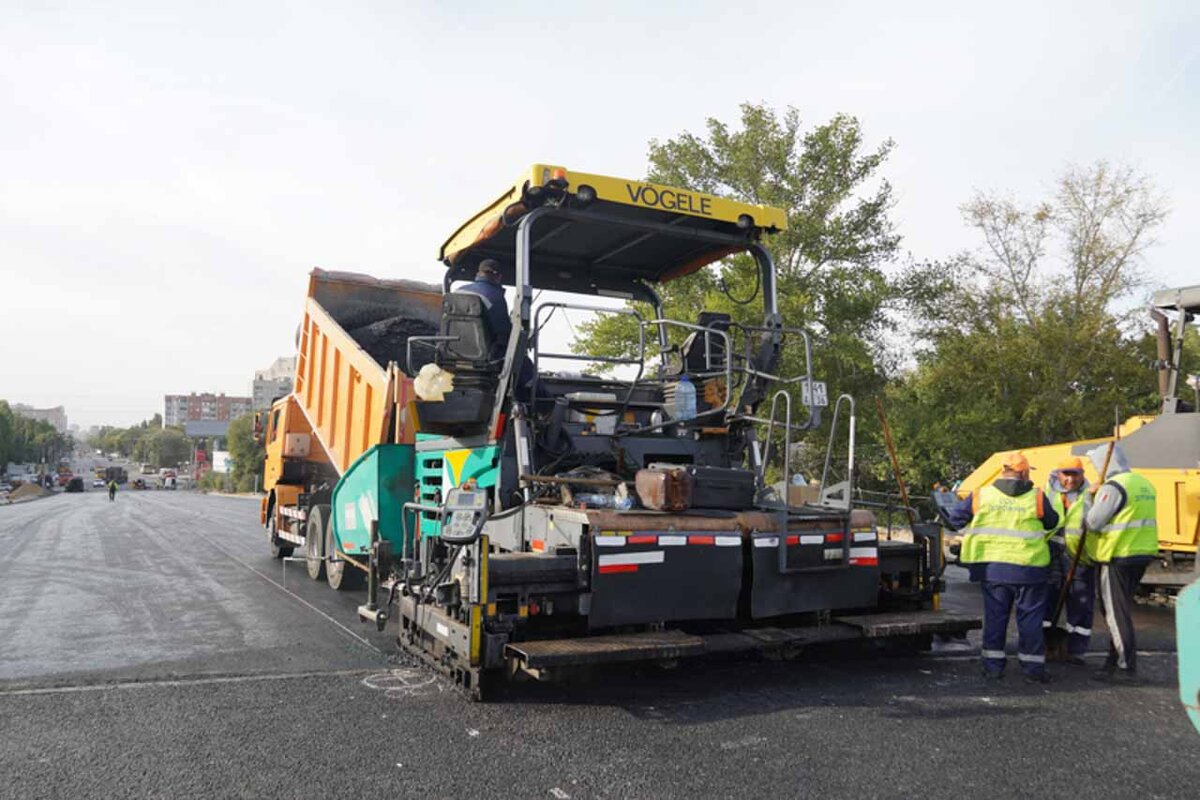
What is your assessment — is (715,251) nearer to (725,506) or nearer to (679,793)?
(725,506)

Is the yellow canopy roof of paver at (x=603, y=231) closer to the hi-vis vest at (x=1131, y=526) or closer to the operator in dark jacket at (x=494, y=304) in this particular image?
the operator in dark jacket at (x=494, y=304)

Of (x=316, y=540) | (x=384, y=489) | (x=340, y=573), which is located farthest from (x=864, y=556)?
(x=316, y=540)

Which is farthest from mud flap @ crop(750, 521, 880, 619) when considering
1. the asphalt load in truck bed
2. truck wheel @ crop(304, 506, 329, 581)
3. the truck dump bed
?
truck wheel @ crop(304, 506, 329, 581)

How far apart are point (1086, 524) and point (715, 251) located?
2.97 metres

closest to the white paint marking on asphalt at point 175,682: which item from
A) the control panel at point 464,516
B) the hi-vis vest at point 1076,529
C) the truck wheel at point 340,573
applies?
the control panel at point 464,516

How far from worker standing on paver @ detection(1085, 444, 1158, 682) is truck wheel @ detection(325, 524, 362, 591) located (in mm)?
6317

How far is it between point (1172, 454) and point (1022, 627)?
4123 millimetres

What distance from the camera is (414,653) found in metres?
5.26

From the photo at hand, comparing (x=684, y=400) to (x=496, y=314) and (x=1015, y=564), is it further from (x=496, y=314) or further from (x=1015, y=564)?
(x=1015, y=564)

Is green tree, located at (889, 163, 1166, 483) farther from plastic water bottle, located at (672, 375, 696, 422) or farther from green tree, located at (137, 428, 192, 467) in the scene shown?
green tree, located at (137, 428, 192, 467)

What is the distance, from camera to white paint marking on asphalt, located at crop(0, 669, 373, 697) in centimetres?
496

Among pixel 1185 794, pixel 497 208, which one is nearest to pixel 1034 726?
pixel 1185 794

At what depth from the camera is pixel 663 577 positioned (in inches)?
186

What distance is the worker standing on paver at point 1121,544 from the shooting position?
18.0 feet
